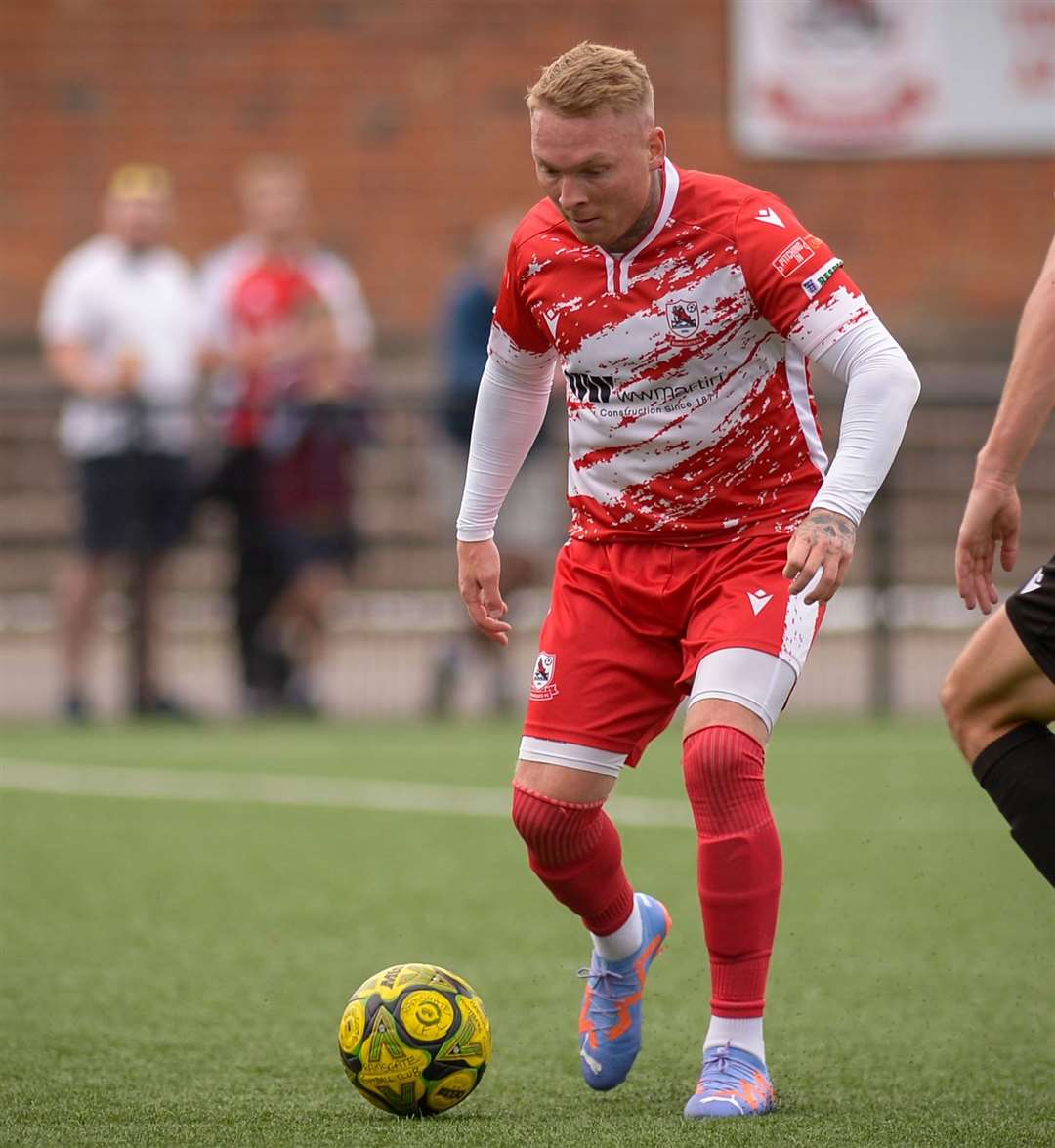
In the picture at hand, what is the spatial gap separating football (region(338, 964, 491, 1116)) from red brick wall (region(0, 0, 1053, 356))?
11.8 meters

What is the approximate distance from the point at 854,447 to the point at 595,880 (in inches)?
41.3

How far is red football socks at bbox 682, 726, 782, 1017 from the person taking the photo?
13.4 feet

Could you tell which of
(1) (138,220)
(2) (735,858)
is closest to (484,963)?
(2) (735,858)

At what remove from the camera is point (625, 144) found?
4.13 metres

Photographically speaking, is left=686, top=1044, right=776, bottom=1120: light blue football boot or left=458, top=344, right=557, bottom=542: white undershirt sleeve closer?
left=686, top=1044, right=776, bottom=1120: light blue football boot

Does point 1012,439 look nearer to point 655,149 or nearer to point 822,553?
point 822,553

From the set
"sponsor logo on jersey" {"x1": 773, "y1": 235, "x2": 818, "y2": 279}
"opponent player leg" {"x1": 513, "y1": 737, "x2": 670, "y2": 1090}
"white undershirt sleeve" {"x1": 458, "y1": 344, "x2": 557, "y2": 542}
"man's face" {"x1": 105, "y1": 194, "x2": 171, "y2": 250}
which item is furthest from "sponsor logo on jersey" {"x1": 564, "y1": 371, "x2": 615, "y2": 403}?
"man's face" {"x1": 105, "y1": 194, "x2": 171, "y2": 250}

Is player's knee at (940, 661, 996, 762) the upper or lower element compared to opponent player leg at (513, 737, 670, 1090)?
upper

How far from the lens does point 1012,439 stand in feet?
11.9

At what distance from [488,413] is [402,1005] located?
1.22 metres

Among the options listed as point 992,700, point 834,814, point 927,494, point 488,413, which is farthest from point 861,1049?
point 927,494

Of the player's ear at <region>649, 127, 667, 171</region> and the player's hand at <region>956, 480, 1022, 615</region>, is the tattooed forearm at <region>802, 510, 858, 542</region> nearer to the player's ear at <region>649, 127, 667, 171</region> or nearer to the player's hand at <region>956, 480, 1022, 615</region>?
the player's hand at <region>956, 480, 1022, 615</region>

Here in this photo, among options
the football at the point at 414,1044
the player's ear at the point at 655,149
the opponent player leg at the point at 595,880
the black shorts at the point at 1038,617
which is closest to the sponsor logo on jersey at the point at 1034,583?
the black shorts at the point at 1038,617

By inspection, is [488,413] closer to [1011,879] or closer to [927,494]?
[1011,879]
